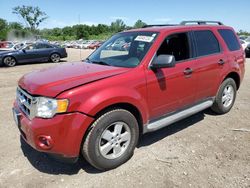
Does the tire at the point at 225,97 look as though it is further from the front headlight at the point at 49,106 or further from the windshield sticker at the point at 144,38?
the front headlight at the point at 49,106

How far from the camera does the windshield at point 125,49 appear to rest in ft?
13.3

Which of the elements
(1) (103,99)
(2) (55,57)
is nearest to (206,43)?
(1) (103,99)

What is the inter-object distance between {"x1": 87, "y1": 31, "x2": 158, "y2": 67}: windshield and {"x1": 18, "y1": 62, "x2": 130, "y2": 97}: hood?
29 centimetres

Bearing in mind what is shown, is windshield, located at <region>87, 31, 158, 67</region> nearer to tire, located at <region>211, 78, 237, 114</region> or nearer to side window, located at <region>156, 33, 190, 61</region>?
side window, located at <region>156, 33, 190, 61</region>

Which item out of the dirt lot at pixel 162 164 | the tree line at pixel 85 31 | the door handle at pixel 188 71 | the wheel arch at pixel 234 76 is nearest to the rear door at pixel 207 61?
the door handle at pixel 188 71

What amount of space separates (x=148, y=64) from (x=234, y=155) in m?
1.82

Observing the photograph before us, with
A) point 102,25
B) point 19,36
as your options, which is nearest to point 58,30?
point 102,25

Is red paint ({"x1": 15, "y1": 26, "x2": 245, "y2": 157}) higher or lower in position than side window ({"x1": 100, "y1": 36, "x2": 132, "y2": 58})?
lower

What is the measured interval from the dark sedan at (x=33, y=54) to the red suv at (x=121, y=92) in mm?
11973

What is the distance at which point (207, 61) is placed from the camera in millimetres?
4773

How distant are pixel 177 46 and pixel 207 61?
0.70 metres

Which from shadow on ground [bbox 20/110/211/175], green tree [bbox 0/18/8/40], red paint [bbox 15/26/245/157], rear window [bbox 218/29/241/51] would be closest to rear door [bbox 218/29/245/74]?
rear window [bbox 218/29/241/51]

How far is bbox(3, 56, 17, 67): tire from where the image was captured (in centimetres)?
1510

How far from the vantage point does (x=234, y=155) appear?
12.9 feet
